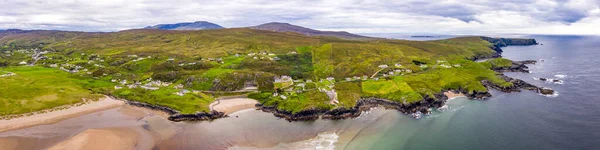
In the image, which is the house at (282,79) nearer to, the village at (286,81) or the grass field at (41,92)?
the village at (286,81)

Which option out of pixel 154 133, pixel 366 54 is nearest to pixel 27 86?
pixel 154 133

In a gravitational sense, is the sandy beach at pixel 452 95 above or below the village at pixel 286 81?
below

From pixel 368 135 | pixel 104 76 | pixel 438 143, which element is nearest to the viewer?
pixel 438 143

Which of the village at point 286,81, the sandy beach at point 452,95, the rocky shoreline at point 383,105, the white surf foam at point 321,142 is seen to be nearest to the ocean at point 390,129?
the white surf foam at point 321,142

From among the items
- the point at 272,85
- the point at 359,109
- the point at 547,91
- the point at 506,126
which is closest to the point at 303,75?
the point at 272,85

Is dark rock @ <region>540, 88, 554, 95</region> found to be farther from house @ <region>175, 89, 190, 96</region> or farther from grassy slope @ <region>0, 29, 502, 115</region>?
house @ <region>175, 89, 190, 96</region>

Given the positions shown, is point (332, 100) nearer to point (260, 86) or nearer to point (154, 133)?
point (260, 86)
